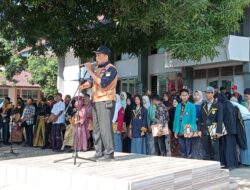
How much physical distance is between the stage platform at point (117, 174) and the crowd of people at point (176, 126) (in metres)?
1.74

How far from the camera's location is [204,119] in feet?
31.9

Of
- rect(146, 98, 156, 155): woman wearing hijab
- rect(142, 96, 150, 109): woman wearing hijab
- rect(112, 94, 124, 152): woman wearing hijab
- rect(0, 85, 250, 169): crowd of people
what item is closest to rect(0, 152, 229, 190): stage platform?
rect(0, 85, 250, 169): crowd of people

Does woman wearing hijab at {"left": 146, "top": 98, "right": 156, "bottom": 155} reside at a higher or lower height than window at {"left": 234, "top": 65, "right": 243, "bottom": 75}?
lower

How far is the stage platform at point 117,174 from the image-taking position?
5.39 metres

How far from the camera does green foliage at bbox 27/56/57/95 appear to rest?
93.7 ft

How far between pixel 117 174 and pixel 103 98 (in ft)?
4.66

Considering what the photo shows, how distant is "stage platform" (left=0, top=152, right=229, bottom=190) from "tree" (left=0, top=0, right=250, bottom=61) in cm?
220

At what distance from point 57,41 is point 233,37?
25.2 ft

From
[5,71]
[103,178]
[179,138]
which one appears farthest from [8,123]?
[5,71]

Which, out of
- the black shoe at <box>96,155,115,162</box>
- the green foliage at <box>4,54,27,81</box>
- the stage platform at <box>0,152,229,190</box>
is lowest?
the stage platform at <box>0,152,229,190</box>

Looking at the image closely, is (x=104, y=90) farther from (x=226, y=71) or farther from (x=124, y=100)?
(x=226, y=71)

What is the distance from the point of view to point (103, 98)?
664 centimetres

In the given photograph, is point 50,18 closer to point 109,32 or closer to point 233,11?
point 109,32

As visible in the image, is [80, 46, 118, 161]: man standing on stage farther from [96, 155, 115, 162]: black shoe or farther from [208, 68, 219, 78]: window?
[208, 68, 219, 78]: window
